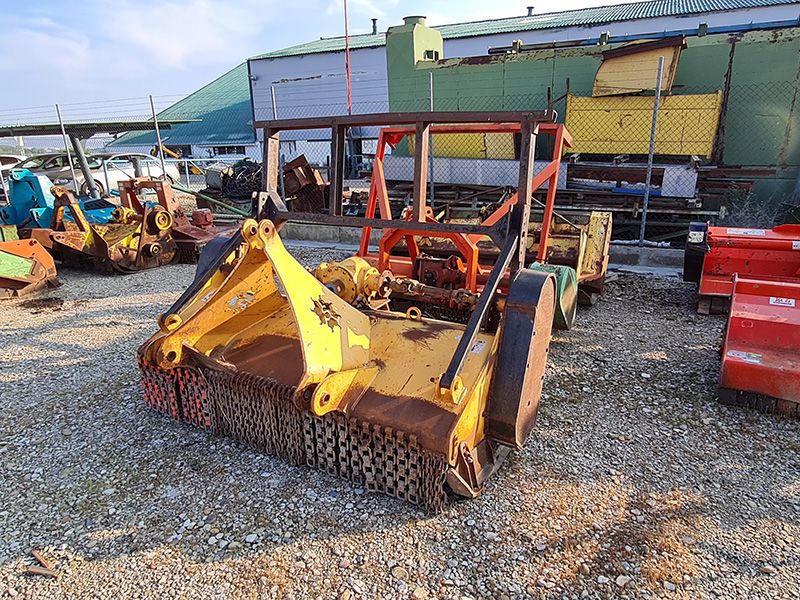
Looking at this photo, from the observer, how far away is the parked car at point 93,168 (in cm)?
1145

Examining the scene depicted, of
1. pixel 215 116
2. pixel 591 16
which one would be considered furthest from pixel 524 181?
pixel 215 116

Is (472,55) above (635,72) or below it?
above

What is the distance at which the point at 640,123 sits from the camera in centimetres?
1009

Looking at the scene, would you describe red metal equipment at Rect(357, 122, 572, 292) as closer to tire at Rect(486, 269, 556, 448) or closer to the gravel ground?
the gravel ground

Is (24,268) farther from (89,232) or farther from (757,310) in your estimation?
(757,310)

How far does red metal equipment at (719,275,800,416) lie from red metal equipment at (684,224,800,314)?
1283mm

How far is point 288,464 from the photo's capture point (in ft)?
9.35

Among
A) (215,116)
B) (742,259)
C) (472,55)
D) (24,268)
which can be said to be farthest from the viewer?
(215,116)

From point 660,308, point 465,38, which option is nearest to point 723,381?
point 660,308

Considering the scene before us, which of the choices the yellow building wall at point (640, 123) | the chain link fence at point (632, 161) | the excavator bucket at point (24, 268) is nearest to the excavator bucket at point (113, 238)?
the excavator bucket at point (24, 268)

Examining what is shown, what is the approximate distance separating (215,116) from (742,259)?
1200 inches

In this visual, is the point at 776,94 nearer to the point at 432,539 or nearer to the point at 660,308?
the point at 660,308

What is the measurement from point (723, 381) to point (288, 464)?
2675 millimetres

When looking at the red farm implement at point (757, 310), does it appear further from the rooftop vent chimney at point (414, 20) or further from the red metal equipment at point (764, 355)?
the rooftop vent chimney at point (414, 20)
